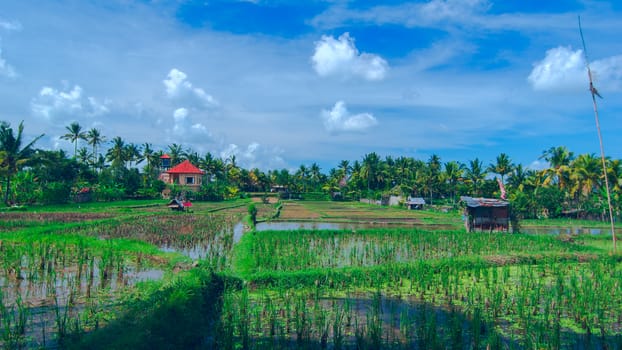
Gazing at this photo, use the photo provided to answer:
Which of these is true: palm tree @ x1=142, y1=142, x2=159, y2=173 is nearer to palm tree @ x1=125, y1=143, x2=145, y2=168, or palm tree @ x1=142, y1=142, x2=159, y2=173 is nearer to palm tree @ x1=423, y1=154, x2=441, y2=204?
palm tree @ x1=125, y1=143, x2=145, y2=168

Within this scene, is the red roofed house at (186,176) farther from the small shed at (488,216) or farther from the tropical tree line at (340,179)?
the small shed at (488,216)

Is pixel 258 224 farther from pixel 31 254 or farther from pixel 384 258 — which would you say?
pixel 31 254

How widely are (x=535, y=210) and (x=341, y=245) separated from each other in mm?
23748

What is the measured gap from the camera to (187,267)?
29.5 ft

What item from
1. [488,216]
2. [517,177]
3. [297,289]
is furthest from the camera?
[517,177]

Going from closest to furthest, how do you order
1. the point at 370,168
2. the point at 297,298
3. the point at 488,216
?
the point at 297,298 < the point at 488,216 < the point at 370,168

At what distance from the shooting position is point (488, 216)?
19938 mm

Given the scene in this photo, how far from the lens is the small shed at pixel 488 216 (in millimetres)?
19828

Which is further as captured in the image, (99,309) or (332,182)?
(332,182)

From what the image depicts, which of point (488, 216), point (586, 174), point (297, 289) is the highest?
point (586, 174)

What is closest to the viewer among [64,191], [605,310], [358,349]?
[358,349]

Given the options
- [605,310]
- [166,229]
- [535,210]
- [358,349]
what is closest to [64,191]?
[166,229]

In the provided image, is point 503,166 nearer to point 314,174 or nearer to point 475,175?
point 475,175

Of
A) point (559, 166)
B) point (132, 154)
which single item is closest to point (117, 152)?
point (132, 154)
